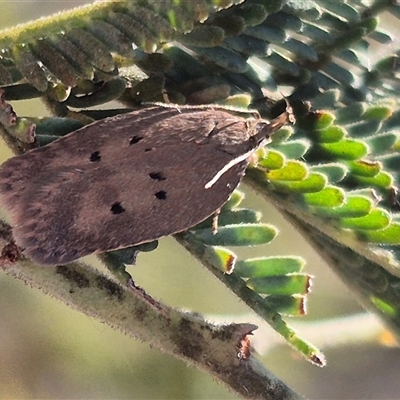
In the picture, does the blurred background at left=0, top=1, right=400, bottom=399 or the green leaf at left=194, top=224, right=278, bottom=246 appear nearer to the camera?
the green leaf at left=194, top=224, right=278, bottom=246

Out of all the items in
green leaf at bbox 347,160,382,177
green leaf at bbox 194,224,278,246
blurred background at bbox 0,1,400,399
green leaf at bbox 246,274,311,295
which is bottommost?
blurred background at bbox 0,1,400,399

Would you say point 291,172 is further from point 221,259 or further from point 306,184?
point 221,259

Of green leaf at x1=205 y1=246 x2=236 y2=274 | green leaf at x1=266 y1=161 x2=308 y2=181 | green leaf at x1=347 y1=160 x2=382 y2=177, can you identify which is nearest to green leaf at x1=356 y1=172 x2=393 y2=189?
green leaf at x1=347 y1=160 x2=382 y2=177

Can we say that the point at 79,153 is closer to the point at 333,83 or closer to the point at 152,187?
the point at 152,187

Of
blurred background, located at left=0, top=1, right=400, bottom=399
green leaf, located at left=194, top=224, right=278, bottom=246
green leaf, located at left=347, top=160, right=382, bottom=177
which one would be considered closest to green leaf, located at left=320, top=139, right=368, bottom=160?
green leaf, located at left=347, top=160, right=382, bottom=177

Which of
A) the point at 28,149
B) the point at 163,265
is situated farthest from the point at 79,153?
the point at 163,265

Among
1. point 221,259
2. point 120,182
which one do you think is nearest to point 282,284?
point 221,259

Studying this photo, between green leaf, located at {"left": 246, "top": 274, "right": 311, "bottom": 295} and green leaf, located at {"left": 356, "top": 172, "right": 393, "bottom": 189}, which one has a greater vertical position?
green leaf, located at {"left": 356, "top": 172, "right": 393, "bottom": 189}

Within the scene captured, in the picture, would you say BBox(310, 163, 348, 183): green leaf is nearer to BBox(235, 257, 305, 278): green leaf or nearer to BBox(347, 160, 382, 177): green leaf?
BBox(347, 160, 382, 177): green leaf

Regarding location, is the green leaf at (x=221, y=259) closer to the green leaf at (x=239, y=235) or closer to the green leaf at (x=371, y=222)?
the green leaf at (x=239, y=235)
